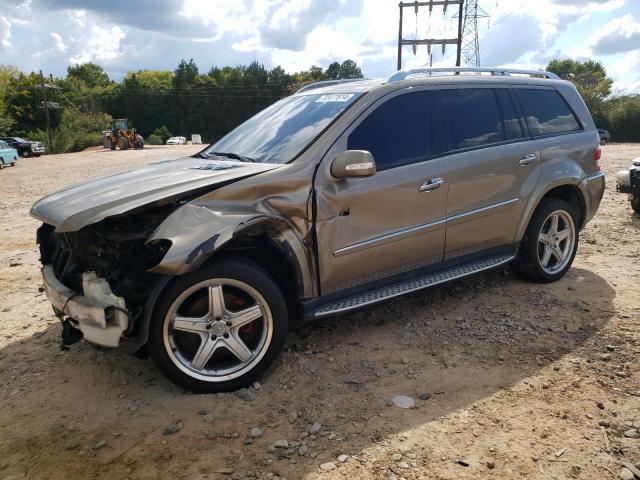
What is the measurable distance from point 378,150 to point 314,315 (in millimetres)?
1246

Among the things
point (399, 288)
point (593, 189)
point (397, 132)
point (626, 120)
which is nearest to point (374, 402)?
point (399, 288)

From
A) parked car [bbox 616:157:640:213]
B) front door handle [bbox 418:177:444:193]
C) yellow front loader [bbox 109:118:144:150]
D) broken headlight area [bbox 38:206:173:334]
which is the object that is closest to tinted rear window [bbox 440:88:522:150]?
front door handle [bbox 418:177:444:193]

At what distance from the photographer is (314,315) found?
3404 millimetres

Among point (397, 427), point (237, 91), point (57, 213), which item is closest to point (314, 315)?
point (397, 427)

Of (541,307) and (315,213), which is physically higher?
(315,213)

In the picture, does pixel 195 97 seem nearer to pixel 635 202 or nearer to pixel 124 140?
pixel 124 140

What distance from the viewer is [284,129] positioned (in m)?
3.85

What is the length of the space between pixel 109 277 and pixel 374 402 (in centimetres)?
173

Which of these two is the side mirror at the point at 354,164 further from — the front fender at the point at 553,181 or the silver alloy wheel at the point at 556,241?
the silver alloy wheel at the point at 556,241

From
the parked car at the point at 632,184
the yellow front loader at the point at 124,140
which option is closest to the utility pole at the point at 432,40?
the parked car at the point at 632,184

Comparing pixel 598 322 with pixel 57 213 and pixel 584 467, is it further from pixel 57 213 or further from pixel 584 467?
pixel 57 213

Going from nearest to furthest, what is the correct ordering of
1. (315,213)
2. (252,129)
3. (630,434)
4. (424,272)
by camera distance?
(630,434) → (315,213) → (424,272) → (252,129)

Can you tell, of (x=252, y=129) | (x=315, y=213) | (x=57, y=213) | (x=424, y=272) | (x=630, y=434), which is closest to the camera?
(x=630, y=434)

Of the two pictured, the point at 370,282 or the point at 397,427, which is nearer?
the point at 397,427
